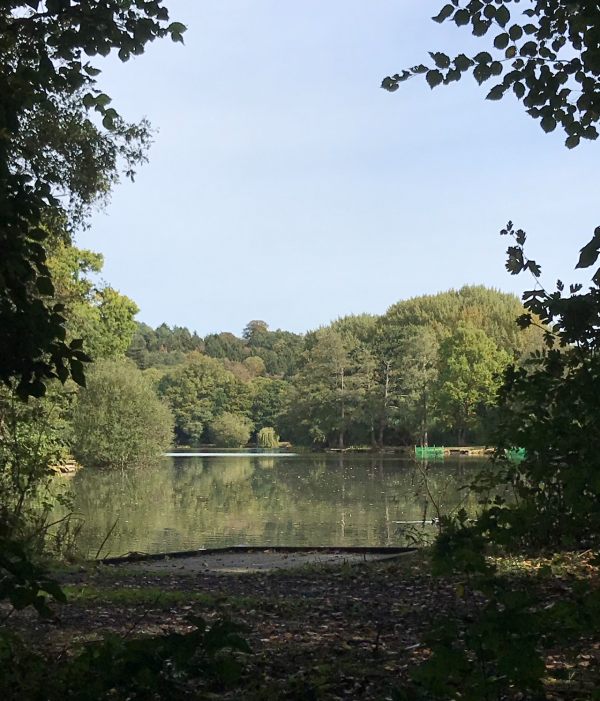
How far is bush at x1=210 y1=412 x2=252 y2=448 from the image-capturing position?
68.9 meters

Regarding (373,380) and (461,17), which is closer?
(461,17)

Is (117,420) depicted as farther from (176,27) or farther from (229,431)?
(229,431)

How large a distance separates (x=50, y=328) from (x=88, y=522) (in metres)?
12.0

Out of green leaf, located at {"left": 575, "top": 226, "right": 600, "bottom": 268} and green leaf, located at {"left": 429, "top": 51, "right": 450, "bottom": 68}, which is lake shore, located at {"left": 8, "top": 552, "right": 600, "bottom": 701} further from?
green leaf, located at {"left": 429, "top": 51, "right": 450, "bottom": 68}

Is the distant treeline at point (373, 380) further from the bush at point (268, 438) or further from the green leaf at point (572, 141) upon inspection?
the green leaf at point (572, 141)

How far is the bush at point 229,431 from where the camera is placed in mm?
68938

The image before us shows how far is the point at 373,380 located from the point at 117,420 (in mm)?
28378

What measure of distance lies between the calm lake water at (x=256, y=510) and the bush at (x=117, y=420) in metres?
6.82

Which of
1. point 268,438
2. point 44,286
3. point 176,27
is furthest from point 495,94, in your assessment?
point 268,438

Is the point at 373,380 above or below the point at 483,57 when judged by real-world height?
above

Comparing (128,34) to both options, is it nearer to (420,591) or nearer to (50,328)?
(50,328)

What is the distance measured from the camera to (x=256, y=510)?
597 inches

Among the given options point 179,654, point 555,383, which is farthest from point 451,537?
point 555,383

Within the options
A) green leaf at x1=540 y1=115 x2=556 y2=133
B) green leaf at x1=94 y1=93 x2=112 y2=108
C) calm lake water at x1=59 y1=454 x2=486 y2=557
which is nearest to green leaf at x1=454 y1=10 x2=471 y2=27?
green leaf at x1=540 y1=115 x2=556 y2=133
